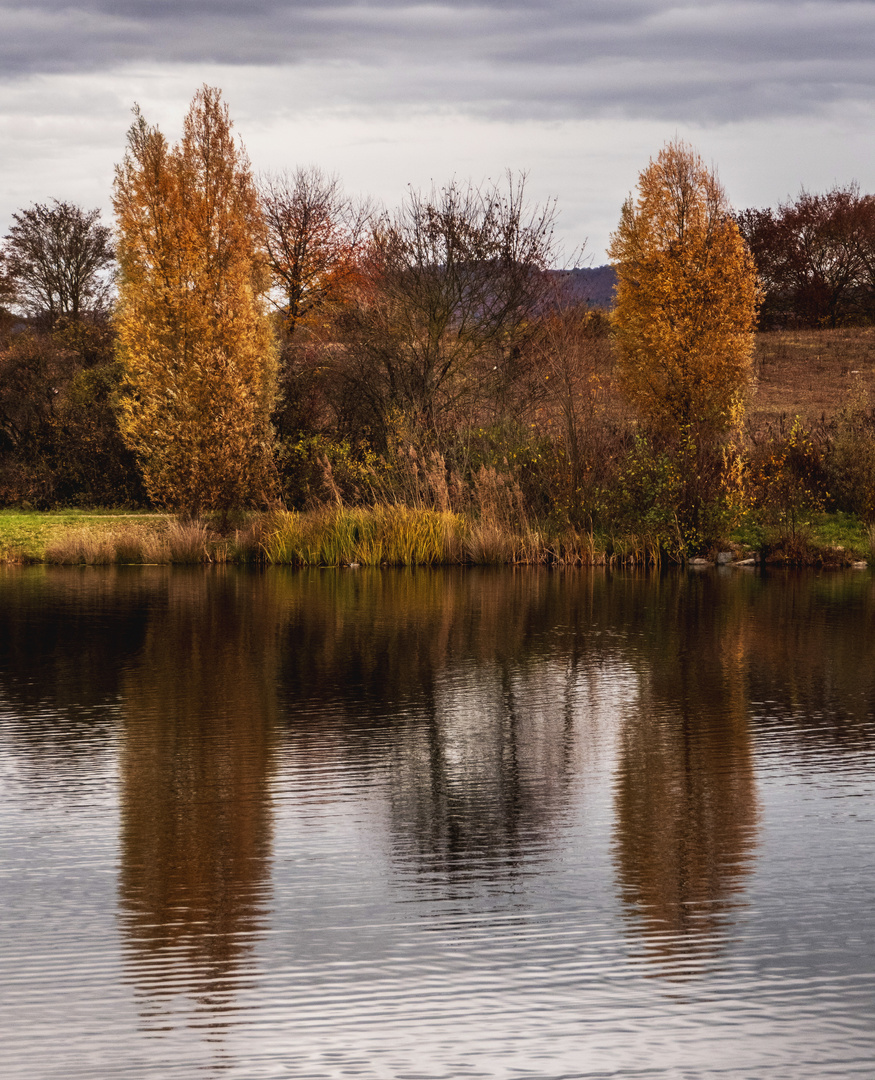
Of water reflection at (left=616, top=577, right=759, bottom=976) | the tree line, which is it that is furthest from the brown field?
water reflection at (left=616, top=577, right=759, bottom=976)

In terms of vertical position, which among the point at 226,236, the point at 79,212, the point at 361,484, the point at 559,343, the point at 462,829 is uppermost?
the point at 79,212

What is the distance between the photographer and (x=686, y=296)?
37.3 m

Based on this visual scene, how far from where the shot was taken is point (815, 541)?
2589 cm

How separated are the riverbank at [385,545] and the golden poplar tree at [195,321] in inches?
52.1

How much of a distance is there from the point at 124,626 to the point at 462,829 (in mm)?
8914

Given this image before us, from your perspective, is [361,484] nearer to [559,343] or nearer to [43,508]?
[559,343]

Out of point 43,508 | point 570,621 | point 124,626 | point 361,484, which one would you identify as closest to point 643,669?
point 570,621

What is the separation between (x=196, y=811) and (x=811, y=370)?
48.8 m

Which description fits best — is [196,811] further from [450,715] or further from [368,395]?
[368,395]

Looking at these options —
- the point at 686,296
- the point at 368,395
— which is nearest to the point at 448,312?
the point at 368,395

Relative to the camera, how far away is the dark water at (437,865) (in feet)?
12.0

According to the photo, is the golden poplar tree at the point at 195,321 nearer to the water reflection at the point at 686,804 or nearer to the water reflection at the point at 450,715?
the water reflection at the point at 450,715

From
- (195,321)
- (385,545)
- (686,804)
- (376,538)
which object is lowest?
(686,804)

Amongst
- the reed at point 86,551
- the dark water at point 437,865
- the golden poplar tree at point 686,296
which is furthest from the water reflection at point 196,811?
the golden poplar tree at point 686,296
